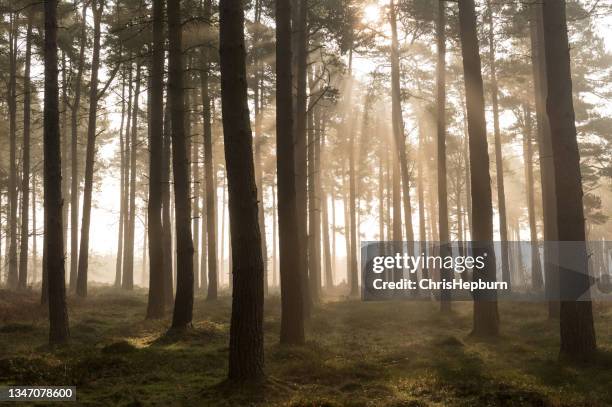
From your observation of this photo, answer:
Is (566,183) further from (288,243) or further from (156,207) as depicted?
(156,207)

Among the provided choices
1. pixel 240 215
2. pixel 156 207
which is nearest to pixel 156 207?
pixel 156 207

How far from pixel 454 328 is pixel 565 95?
808 cm

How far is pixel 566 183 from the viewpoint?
10.1m

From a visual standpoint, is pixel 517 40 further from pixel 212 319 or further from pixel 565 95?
pixel 212 319

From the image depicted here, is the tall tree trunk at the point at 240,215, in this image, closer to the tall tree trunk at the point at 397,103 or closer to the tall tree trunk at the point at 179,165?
the tall tree trunk at the point at 179,165

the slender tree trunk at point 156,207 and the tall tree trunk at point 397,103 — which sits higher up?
the tall tree trunk at point 397,103

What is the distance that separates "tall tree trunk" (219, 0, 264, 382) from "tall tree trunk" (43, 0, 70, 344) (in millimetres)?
5460

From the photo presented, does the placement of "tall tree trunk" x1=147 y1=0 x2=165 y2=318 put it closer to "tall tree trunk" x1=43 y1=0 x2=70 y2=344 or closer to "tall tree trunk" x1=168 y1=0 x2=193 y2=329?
"tall tree trunk" x1=168 y1=0 x2=193 y2=329

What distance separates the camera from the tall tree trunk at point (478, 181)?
13.1 m

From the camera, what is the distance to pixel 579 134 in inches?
1350

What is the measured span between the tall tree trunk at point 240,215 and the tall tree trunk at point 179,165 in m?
5.56

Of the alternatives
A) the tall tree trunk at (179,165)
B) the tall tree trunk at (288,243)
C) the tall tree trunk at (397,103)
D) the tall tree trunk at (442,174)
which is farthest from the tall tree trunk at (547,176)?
the tall tree trunk at (179,165)

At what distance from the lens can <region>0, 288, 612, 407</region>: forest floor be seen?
7473mm

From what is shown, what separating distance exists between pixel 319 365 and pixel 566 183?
18.7ft
